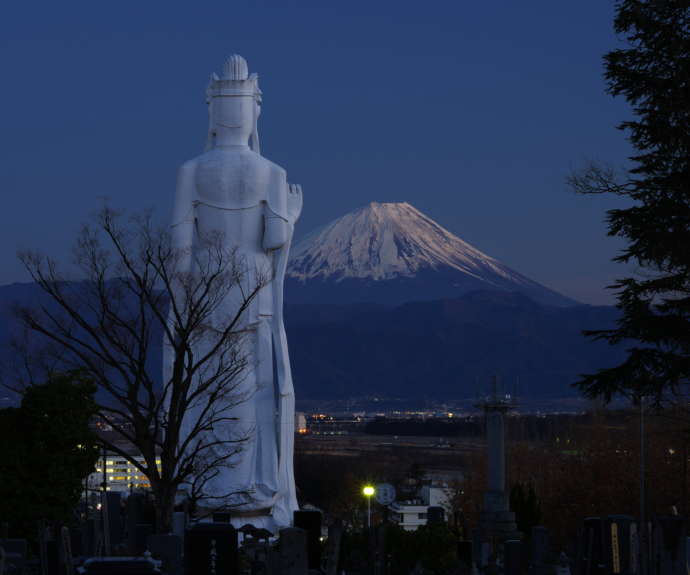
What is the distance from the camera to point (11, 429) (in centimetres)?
2181

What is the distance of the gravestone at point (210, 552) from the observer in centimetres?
1570

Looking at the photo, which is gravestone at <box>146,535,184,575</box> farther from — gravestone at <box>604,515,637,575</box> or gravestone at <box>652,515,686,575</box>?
gravestone at <box>652,515,686,575</box>

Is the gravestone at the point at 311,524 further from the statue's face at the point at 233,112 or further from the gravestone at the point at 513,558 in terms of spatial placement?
the statue's face at the point at 233,112

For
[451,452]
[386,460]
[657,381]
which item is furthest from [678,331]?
[451,452]

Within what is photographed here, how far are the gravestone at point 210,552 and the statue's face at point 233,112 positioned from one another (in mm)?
12103

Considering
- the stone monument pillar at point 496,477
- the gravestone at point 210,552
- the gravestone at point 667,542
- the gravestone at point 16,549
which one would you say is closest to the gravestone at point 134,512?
the gravestone at point 16,549

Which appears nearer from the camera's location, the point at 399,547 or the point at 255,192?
the point at 399,547

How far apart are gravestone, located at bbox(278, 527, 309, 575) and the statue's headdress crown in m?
10.9

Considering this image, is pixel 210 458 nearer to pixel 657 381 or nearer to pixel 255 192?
pixel 255 192

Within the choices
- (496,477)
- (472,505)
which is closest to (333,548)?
(496,477)

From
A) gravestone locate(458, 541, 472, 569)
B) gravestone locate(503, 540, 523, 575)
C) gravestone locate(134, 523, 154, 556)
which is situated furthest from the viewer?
gravestone locate(134, 523, 154, 556)

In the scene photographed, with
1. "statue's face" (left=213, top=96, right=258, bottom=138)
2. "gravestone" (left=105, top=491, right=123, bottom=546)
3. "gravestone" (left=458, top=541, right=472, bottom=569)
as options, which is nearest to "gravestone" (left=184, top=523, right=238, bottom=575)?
"gravestone" (left=458, top=541, right=472, bottom=569)

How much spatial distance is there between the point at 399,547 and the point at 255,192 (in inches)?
Answer: 292

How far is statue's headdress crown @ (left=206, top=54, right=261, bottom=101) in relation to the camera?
1046 inches
